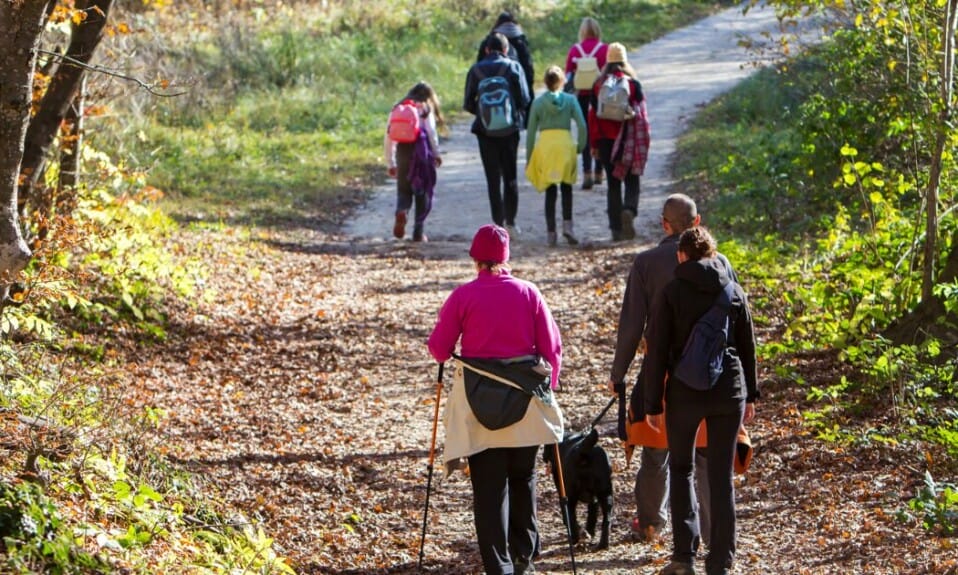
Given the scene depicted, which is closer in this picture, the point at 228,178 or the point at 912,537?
the point at 912,537

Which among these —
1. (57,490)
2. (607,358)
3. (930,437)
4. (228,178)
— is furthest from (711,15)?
(57,490)

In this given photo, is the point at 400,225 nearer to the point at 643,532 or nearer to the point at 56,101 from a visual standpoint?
the point at 56,101

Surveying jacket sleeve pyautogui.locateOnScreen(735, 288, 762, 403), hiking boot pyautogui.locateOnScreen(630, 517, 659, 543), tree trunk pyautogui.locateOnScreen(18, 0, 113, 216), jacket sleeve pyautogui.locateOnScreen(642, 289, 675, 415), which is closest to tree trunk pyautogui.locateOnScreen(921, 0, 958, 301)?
hiking boot pyautogui.locateOnScreen(630, 517, 659, 543)

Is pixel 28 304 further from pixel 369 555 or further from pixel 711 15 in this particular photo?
pixel 711 15

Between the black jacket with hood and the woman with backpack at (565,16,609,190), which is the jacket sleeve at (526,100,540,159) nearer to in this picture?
the woman with backpack at (565,16,609,190)

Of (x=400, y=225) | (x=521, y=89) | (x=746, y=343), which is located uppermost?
(x=521, y=89)

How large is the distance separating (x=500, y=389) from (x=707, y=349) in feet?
3.42

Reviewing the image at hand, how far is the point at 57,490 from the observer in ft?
20.2

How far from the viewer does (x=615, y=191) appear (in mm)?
14344

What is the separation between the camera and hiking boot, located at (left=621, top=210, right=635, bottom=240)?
14.6 metres

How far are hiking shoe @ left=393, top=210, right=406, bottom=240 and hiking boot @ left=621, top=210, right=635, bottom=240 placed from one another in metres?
2.69

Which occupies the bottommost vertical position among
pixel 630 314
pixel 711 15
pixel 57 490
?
pixel 57 490

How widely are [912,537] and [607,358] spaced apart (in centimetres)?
447

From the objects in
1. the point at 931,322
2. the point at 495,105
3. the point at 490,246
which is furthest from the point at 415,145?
the point at 490,246
